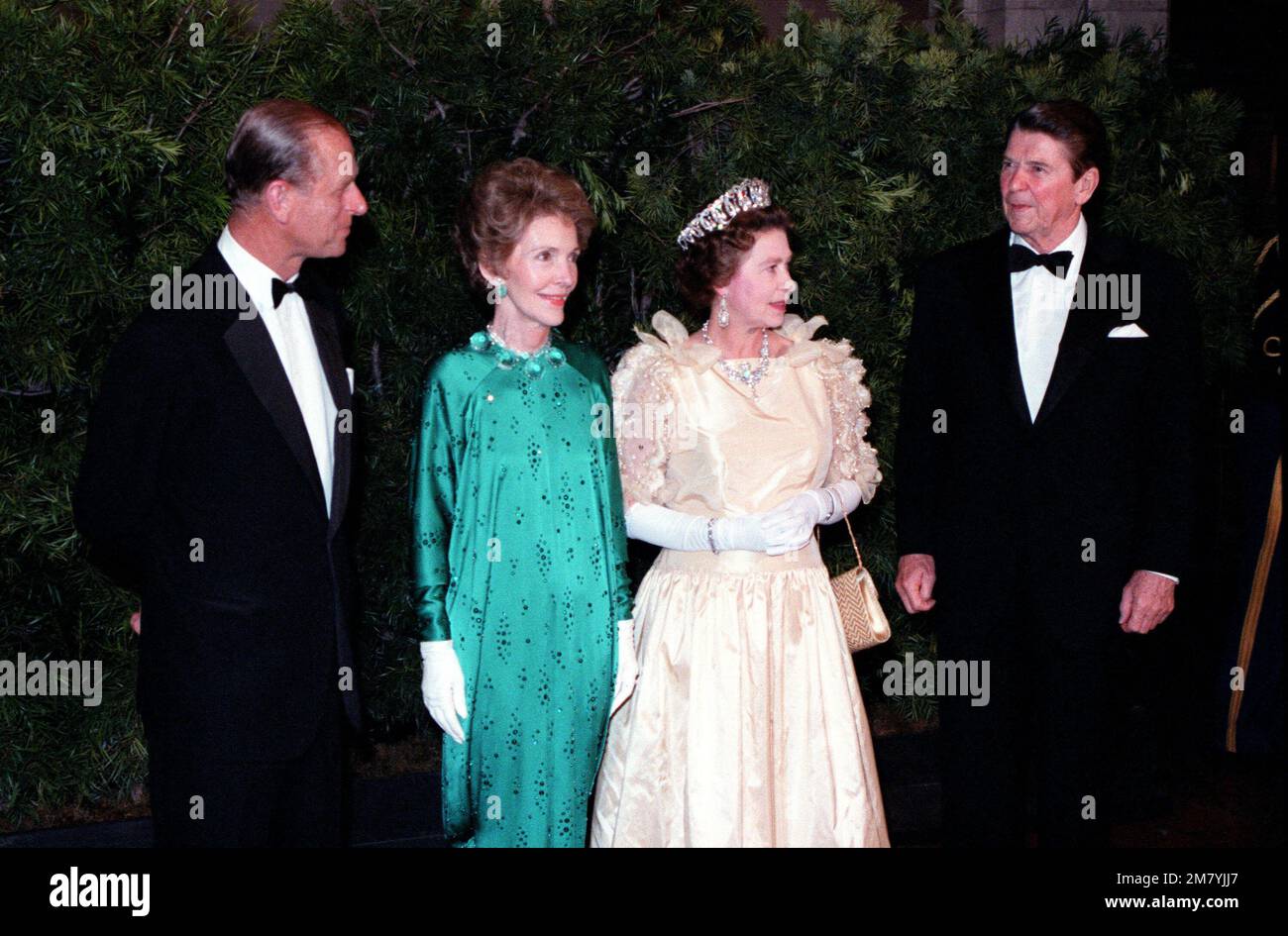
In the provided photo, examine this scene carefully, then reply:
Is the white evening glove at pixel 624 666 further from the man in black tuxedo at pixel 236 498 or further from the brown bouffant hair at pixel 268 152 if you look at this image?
the brown bouffant hair at pixel 268 152

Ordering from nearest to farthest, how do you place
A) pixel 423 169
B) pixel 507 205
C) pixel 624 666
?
pixel 507 205 → pixel 624 666 → pixel 423 169

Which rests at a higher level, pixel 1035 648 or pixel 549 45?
pixel 549 45

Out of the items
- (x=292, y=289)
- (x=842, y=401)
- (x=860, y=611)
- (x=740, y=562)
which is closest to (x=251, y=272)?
(x=292, y=289)

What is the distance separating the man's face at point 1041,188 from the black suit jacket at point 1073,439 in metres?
0.09

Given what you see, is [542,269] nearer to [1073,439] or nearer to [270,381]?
[270,381]

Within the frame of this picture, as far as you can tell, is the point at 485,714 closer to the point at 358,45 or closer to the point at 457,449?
the point at 457,449

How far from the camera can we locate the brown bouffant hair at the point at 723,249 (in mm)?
3078

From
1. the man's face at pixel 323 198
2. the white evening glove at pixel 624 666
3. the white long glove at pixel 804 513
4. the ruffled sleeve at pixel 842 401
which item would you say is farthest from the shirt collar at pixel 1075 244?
the man's face at pixel 323 198

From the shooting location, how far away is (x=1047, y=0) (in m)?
5.71

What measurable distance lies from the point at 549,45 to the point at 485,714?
5.99 feet

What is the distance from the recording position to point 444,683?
2.85 meters

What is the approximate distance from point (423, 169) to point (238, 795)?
183 cm

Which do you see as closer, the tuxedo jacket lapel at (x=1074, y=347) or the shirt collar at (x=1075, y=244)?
the tuxedo jacket lapel at (x=1074, y=347)

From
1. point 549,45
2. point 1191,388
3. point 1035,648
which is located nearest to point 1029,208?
point 1191,388
